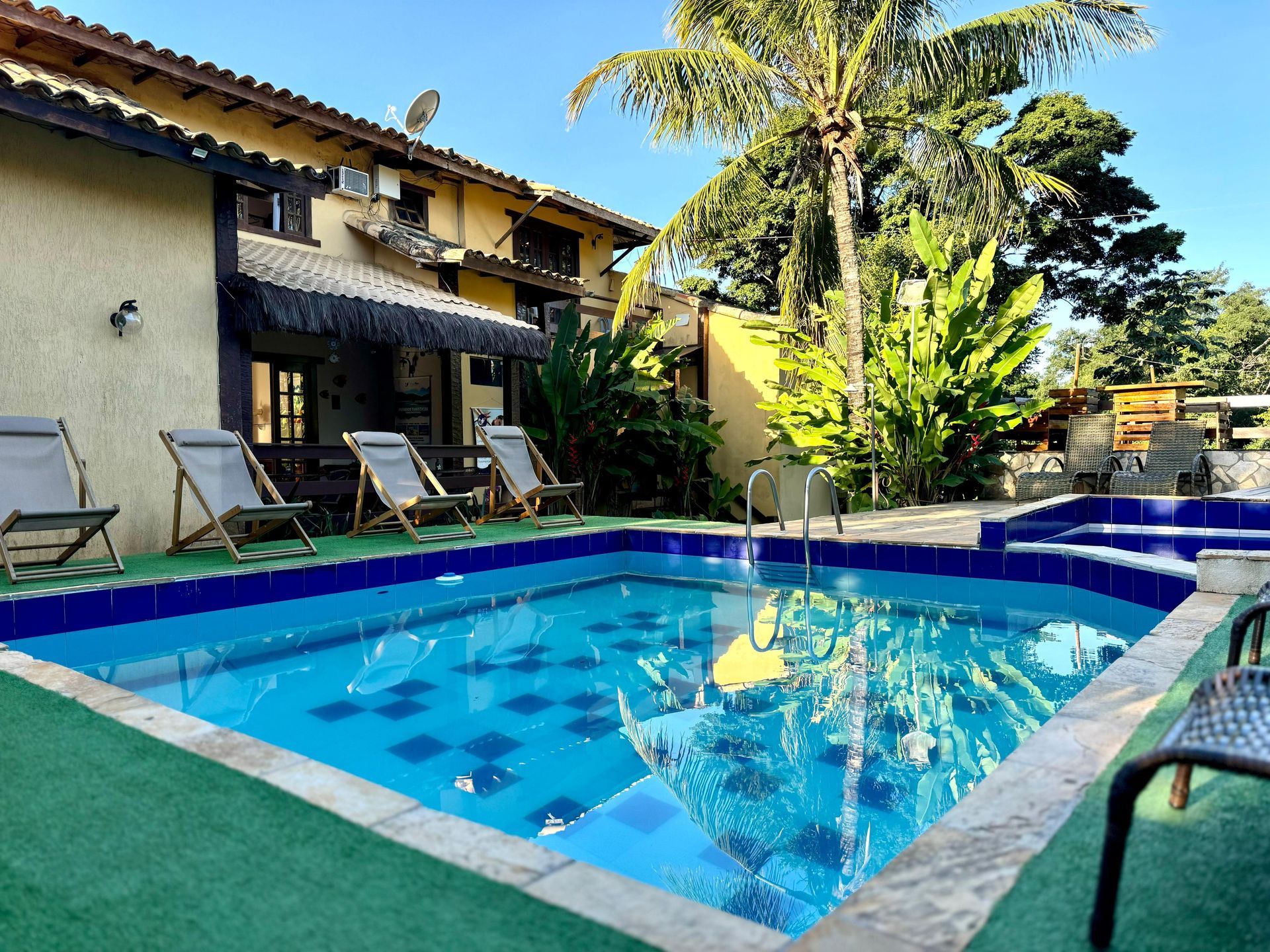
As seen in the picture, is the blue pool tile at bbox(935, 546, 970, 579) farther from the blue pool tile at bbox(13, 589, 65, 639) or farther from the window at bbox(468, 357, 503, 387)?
the window at bbox(468, 357, 503, 387)

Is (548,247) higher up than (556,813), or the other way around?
(548,247)

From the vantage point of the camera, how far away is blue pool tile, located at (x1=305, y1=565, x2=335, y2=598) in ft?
18.8

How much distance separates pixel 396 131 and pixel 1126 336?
19.2 m

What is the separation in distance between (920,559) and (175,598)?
529 centimetres

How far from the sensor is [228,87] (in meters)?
9.41

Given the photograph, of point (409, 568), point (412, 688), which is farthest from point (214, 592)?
point (412, 688)

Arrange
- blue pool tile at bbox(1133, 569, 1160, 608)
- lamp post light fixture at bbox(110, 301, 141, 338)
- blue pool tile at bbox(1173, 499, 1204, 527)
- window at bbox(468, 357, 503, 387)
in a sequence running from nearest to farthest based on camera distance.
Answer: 1. blue pool tile at bbox(1133, 569, 1160, 608)
2. lamp post light fixture at bbox(110, 301, 141, 338)
3. blue pool tile at bbox(1173, 499, 1204, 527)
4. window at bbox(468, 357, 503, 387)

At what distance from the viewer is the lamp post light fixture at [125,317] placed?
259 inches

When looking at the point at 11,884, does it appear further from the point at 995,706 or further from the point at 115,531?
the point at 115,531

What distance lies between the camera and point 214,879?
1496 millimetres

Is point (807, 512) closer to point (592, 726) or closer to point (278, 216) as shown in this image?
point (592, 726)

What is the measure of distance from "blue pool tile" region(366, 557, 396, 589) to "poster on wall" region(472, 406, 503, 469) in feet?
12.2

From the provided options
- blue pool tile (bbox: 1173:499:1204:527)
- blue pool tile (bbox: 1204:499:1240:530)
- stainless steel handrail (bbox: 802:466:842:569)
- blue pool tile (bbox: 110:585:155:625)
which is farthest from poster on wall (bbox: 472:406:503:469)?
blue pool tile (bbox: 1204:499:1240:530)

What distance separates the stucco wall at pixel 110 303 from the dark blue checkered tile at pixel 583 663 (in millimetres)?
4311
